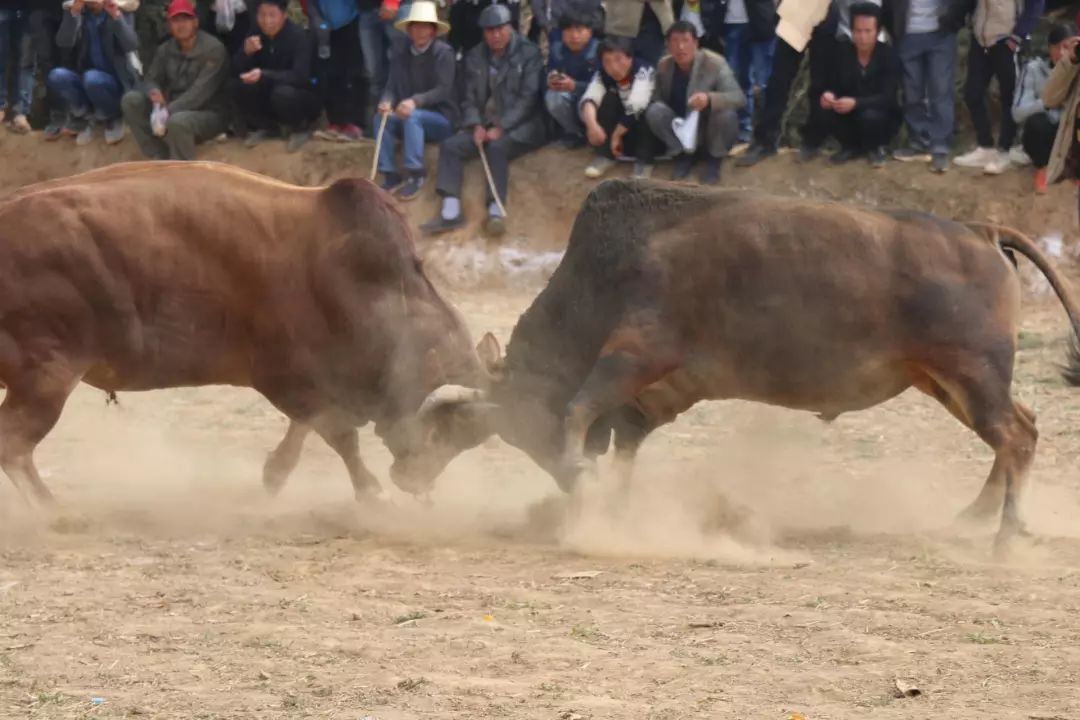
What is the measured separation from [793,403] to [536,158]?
24.6ft

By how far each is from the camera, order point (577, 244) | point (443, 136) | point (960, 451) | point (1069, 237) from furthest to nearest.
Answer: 1. point (443, 136)
2. point (1069, 237)
3. point (960, 451)
4. point (577, 244)

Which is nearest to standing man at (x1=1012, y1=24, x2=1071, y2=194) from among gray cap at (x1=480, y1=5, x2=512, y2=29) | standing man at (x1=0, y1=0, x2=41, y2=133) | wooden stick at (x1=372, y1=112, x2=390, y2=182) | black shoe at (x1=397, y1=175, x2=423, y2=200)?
gray cap at (x1=480, y1=5, x2=512, y2=29)

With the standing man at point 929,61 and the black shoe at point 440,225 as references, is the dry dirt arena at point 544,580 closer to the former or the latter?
the standing man at point 929,61

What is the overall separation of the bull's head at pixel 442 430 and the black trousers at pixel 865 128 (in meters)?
6.15

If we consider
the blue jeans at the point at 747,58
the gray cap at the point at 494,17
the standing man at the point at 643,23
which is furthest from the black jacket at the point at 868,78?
the gray cap at the point at 494,17

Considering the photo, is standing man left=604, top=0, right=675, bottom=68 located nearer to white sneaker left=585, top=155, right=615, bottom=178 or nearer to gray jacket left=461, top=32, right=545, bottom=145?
gray jacket left=461, top=32, right=545, bottom=145

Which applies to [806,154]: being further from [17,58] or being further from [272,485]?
[17,58]

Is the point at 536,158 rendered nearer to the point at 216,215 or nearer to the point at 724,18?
the point at 724,18

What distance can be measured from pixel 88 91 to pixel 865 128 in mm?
7023

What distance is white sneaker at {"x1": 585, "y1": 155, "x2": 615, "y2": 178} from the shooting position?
14148mm

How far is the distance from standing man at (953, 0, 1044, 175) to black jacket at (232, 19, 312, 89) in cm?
542

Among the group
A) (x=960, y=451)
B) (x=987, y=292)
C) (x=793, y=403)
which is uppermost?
(x=987, y=292)

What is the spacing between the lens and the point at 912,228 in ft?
24.1

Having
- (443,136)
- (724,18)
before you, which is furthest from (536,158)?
(724,18)
